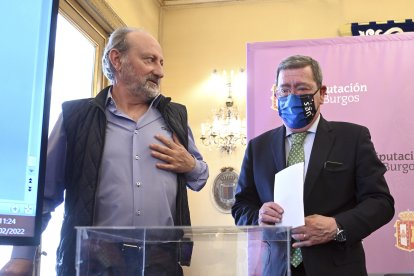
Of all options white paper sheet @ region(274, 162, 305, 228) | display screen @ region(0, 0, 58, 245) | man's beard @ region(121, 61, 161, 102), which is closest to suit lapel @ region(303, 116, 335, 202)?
white paper sheet @ region(274, 162, 305, 228)

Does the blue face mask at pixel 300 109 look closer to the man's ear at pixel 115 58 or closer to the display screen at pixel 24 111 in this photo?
the man's ear at pixel 115 58

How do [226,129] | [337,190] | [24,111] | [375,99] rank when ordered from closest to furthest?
[24,111], [337,190], [375,99], [226,129]

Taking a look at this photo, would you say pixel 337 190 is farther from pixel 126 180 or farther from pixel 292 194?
pixel 126 180

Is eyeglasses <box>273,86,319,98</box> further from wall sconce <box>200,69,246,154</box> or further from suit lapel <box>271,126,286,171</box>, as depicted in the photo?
wall sconce <box>200,69,246,154</box>

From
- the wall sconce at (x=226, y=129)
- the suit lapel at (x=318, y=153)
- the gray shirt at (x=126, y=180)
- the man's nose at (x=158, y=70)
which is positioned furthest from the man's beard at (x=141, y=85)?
the wall sconce at (x=226, y=129)

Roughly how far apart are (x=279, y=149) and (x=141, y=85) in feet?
2.03

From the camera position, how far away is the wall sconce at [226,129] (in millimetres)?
5645

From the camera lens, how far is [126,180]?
168 centimetres

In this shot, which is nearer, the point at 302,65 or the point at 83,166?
the point at 83,166

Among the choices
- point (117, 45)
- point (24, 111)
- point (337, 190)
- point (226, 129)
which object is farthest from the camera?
point (226, 129)

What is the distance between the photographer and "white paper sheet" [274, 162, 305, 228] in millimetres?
1463

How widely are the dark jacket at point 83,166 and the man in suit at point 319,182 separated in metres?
0.39

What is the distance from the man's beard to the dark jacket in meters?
0.07

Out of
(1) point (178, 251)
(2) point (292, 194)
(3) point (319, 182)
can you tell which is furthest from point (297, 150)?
(1) point (178, 251)
